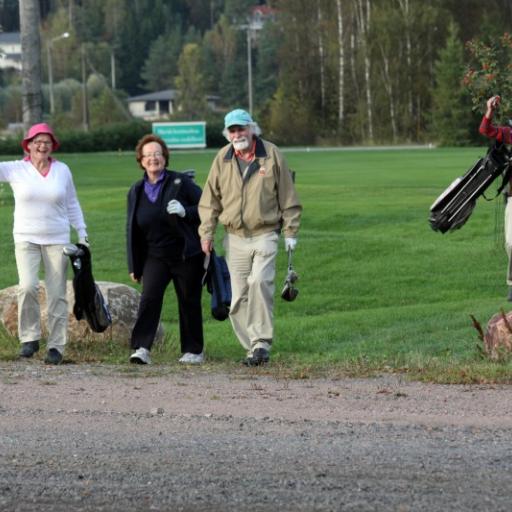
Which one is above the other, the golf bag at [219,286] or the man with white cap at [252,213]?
the man with white cap at [252,213]

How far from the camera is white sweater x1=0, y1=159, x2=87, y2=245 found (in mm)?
11914

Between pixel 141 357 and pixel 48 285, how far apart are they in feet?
3.13

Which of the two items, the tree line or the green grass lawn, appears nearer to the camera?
the green grass lawn

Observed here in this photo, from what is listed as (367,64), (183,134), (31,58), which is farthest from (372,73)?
(31,58)

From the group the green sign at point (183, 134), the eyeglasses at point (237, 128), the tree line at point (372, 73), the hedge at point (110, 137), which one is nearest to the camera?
the eyeglasses at point (237, 128)

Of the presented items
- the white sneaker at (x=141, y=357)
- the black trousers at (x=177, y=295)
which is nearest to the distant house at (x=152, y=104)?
the black trousers at (x=177, y=295)

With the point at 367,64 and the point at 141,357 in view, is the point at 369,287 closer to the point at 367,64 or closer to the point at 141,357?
the point at 141,357

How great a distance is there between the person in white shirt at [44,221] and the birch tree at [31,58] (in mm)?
8217

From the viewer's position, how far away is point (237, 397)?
9.48 m

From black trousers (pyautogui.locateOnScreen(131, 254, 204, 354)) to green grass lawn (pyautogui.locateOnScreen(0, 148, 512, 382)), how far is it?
28 cm

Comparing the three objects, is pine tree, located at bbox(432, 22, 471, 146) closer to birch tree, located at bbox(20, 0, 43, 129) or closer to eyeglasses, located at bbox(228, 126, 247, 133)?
birch tree, located at bbox(20, 0, 43, 129)

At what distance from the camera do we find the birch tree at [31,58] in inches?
789

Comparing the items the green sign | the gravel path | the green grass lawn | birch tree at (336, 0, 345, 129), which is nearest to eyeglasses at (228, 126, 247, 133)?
the green grass lawn

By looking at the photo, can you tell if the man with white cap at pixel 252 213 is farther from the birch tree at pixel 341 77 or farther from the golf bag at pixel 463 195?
the birch tree at pixel 341 77
